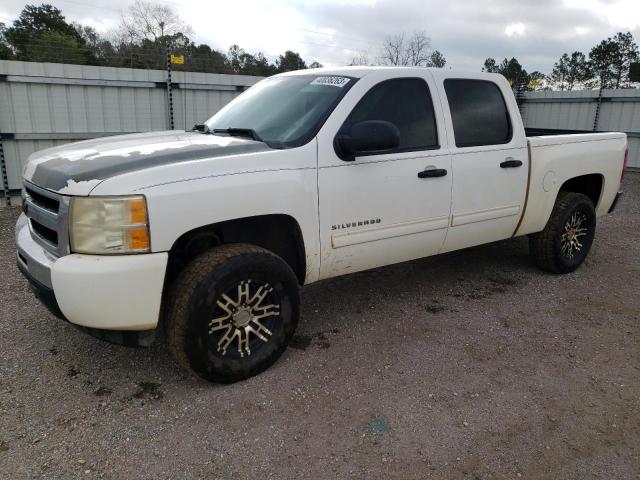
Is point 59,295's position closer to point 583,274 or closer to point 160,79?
point 583,274

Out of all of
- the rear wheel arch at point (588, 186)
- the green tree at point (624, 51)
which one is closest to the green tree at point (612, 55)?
the green tree at point (624, 51)

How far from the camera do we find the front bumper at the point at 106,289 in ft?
8.67

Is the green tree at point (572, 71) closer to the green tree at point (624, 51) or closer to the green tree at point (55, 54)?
the green tree at point (624, 51)

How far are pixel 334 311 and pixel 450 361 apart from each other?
1146 mm

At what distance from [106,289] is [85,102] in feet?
24.6

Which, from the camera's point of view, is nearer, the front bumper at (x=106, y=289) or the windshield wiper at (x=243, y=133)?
the front bumper at (x=106, y=289)

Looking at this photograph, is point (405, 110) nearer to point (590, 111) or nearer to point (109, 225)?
point (109, 225)

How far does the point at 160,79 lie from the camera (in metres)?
9.63

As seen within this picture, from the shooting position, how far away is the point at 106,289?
2.65 metres

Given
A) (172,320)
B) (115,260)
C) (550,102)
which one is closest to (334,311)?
(172,320)

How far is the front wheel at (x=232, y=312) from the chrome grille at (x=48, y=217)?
2.15 ft

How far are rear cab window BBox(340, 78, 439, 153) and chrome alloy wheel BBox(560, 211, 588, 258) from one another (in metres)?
2.14

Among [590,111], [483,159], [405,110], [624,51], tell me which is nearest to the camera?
[405,110]

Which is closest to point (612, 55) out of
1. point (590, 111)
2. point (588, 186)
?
point (590, 111)
